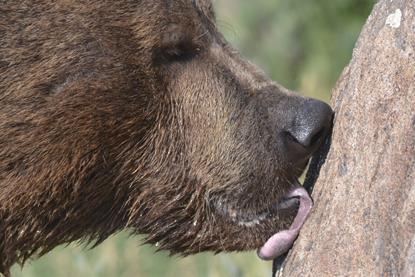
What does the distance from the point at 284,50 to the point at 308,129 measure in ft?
32.4

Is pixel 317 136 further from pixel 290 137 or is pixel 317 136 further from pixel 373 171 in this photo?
pixel 373 171

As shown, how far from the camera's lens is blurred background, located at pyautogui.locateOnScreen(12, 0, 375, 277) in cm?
699

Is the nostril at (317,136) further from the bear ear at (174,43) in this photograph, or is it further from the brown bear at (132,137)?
the bear ear at (174,43)

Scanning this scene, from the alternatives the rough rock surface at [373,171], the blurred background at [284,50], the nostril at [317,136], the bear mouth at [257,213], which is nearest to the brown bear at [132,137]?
the bear mouth at [257,213]

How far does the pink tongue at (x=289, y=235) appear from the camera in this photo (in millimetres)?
3767

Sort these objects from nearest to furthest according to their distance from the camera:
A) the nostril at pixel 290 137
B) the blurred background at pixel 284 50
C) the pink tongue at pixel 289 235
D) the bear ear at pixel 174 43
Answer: the pink tongue at pixel 289 235, the nostril at pixel 290 137, the bear ear at pixel 174 43, the blurred background at pixel 284 50

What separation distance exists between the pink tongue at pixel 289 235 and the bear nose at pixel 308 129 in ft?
0.51

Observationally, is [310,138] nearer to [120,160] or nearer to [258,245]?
[258,245]

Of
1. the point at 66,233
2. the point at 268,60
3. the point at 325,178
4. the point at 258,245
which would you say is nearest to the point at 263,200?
the point at 258,245

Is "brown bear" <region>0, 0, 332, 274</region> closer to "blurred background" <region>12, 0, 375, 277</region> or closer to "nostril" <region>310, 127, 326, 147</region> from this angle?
"nostril" <region>310, 127, 326, 147</region>

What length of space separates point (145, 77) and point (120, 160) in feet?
1.16

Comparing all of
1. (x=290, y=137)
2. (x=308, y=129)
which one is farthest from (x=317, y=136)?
(x=290, y=137)

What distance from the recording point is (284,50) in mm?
13633

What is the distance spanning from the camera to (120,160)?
13.6 ft
